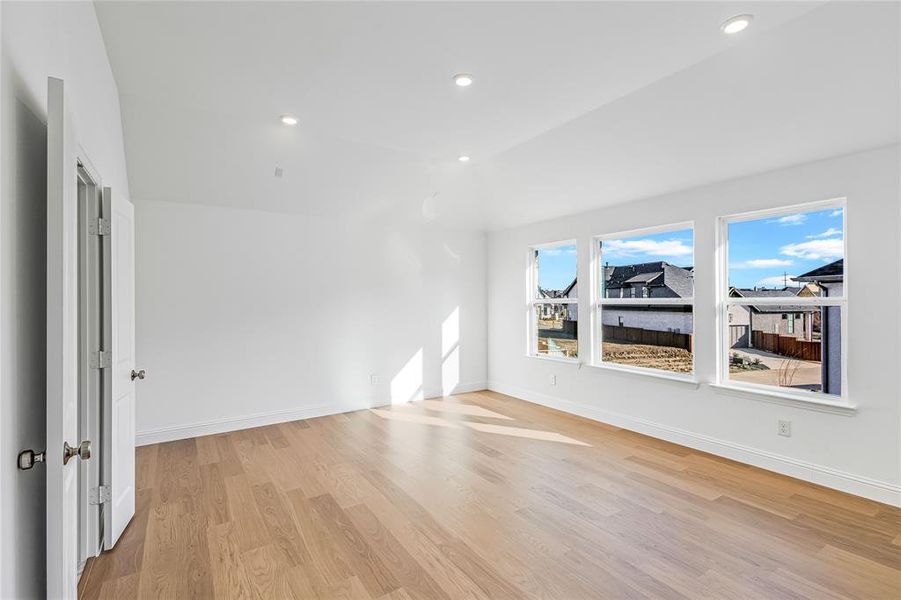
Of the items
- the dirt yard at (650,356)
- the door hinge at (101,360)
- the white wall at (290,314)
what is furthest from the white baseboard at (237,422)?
the dirt yard at (650,356)

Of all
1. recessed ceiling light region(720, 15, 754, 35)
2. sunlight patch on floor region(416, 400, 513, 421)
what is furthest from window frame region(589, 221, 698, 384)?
recessed ceiling light region(720, 15, 754, 35)

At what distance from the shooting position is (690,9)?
214cm

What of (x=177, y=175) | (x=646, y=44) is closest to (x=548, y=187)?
(x=646, y=44)

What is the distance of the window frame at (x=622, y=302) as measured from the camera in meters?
4.12

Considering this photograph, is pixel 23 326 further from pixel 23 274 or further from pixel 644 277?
pixel 644 277

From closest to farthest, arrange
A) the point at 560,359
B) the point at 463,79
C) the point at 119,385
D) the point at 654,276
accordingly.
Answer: the point at 119,385 → the point at 463,79 → the point at 654,276 → the point at 560,359

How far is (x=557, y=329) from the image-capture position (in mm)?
5602

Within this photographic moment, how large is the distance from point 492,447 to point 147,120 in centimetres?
389

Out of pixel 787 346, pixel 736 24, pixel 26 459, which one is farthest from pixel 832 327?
pixel 26 459

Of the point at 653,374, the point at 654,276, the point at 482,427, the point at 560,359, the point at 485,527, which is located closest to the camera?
the point at 485,527

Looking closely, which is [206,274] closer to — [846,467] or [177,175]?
[177,175]

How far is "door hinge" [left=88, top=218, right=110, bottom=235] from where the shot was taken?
2238 mm

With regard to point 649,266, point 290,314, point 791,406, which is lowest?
point 791,406

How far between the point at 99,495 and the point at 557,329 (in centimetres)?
463
